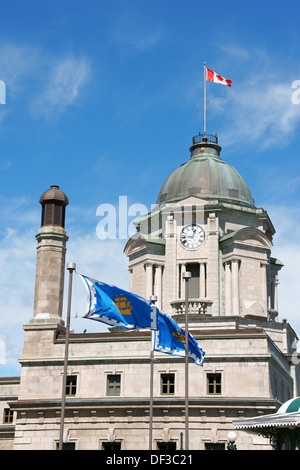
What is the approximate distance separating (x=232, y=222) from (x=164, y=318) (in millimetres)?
29651

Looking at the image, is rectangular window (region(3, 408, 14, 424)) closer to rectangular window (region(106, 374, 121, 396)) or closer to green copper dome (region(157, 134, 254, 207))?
rectangular window (region(106, 374, 121, 396))

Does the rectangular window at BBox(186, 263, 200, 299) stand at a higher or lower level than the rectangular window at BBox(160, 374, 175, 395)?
higher

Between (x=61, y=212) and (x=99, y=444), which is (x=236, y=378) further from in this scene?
(x=61, y=212)

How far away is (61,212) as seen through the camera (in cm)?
5200

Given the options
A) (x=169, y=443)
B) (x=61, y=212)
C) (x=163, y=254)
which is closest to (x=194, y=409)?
(x=169, y=443)

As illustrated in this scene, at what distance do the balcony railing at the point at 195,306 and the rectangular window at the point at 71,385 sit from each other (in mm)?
15160

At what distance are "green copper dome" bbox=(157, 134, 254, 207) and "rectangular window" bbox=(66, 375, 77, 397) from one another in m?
23.0

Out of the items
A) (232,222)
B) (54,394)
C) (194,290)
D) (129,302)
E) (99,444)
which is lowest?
(99,444)

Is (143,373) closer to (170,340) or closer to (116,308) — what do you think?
(170,340)

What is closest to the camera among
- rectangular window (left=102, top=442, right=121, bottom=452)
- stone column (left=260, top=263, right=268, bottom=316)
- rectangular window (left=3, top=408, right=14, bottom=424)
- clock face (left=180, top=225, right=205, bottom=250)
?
rectangular window (left=102, top=442, right=121, bottom=452)

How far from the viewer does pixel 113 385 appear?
46656mm

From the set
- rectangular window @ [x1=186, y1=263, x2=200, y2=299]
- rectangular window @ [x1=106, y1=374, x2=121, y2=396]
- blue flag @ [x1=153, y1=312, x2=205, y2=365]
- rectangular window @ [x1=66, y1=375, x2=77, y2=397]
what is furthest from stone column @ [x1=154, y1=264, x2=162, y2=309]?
blue flag @ [x1=153, y1=312, x2=205, y2=365]

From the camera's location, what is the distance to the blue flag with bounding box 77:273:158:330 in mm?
33834

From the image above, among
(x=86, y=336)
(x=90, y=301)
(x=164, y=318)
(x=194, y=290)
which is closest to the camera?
(x=90, y=301)
